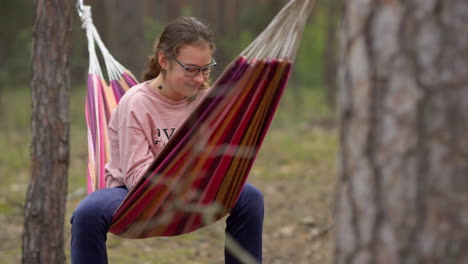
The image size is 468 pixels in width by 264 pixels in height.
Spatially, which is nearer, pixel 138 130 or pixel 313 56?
pixel 138 130

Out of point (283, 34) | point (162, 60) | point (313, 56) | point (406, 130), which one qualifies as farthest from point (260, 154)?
point (313, 56)

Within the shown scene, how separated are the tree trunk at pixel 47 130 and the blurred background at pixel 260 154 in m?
0.50

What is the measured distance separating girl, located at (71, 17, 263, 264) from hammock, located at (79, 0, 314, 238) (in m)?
0.10

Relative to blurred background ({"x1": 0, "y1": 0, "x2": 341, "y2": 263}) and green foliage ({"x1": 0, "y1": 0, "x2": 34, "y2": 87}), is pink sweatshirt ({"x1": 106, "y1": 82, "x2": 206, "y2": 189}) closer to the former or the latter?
blurred background ({"x1": 0, "y1": 0, "x2": 341, "y2": 263})

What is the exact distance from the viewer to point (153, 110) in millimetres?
2186

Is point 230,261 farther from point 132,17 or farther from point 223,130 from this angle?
point 132,17

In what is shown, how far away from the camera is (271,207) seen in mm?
4293

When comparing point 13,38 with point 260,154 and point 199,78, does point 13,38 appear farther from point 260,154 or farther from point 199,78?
point 199,78

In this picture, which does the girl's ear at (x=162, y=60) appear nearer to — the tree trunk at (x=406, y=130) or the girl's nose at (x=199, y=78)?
the girl's nose at (x=199, y=78)

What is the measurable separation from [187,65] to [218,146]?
1.15ft

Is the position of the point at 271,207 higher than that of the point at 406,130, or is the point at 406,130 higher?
the point at 406,130

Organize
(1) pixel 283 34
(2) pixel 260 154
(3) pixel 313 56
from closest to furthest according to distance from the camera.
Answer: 1. (1) pixel 283 34
2. (2) pixel 260 154
3. (3) pixel 313 56

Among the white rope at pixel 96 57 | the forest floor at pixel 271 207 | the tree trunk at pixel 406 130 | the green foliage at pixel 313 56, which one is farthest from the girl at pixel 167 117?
the green foliage at pixel 313 56

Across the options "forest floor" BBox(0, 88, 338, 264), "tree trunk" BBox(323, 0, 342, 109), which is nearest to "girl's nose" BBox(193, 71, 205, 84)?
"forest floor" BBox(0, 88, 338, 264)
